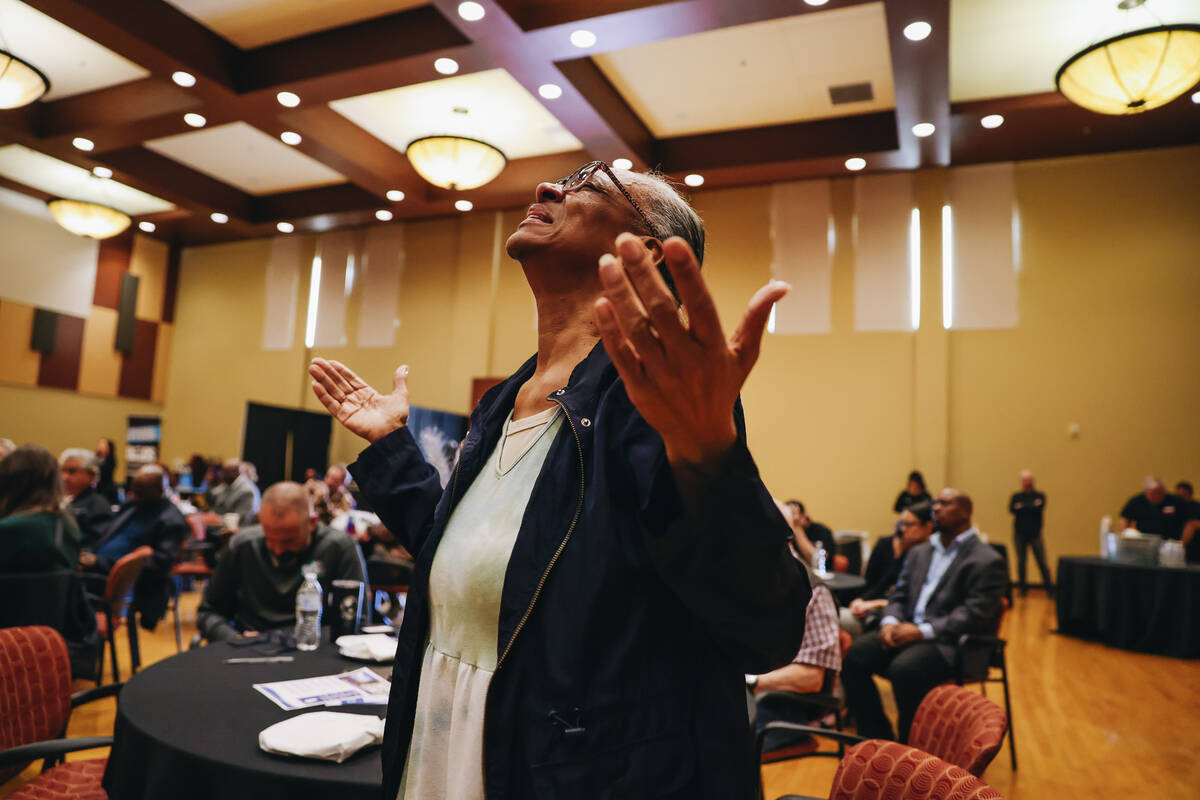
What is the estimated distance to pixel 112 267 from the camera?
→ 13.6 metres

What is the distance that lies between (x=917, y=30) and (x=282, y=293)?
35.9 ft

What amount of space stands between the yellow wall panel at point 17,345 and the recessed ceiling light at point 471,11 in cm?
1061

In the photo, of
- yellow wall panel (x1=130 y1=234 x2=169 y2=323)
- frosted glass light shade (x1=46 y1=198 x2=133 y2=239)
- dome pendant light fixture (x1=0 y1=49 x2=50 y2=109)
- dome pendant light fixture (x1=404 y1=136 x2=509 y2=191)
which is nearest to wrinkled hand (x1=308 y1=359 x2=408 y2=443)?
dome pendant light fixture (x1=404 y1=136 x2=509 y2=191)

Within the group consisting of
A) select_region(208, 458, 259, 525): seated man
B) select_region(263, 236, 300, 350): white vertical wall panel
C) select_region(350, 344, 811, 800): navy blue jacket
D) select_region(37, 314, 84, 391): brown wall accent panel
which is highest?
select_region(263, 236, 300, 350): white vertical wall panel

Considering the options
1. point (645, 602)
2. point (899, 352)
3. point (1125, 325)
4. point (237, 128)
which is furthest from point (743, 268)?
point (645, 602)

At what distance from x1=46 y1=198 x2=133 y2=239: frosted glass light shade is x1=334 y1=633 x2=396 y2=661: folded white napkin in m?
10.3

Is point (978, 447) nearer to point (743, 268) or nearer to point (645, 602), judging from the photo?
point (743, 268)

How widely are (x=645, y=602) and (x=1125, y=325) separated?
1004cm

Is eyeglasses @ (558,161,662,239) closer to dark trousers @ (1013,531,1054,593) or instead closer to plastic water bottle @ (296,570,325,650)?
plastic water bottle @ (296,570,325,650)

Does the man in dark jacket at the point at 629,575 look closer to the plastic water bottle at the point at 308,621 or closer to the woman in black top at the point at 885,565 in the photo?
the plastic water bottle at the point at 308,621

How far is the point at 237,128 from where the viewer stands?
9266 mm

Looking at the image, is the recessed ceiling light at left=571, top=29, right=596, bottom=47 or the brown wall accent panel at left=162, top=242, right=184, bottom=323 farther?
the brown wall accent panel at left=162, top=242, right=184, bottom=323

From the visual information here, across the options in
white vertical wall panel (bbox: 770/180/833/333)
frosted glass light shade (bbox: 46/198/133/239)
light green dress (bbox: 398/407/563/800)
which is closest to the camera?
light green dress (bbox: 398/407/563/800)

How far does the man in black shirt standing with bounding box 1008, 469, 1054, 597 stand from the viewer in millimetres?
8469
